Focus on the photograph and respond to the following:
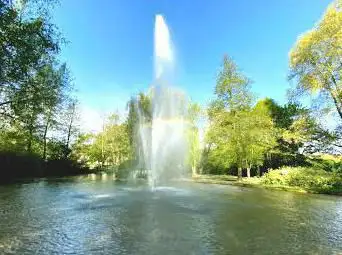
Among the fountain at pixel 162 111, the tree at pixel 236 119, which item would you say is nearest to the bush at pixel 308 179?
the tree at pixel 236 119

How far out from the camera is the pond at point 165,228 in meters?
7.06

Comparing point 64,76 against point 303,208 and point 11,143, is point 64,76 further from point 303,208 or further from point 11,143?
point 303,208

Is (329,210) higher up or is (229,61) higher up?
(229,61)

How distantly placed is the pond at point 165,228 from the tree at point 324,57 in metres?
14.4

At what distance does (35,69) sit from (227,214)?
1505 cm

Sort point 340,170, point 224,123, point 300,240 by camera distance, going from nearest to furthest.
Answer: point 300,240, point 340,170, point 224,123

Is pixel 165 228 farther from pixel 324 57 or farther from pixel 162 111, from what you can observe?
Answer: pixel 324 57

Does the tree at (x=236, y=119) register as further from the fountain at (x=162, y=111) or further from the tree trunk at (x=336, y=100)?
the tree trunk at (x=336, y=100)

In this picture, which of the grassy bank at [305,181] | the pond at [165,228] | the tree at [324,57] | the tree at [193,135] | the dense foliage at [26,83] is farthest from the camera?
the tree at [193,135]

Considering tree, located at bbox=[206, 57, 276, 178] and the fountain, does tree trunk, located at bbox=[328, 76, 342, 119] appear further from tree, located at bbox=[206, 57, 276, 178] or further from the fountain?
the fountain

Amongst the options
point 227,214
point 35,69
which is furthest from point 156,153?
point 227,214

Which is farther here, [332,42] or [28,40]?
[332,42]

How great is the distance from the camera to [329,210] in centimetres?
1342

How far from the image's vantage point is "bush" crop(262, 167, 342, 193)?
2136cm
